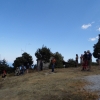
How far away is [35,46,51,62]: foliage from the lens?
168 ft

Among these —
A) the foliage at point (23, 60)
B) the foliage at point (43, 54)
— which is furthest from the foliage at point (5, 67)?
the foliage at point (43, 54)

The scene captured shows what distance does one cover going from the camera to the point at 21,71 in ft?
96.0

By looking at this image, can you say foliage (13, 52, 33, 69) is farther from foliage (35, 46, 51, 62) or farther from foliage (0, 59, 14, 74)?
foliage (35, 46, 51, 62)

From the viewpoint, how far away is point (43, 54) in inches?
2037

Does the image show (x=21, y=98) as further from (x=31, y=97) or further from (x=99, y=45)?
(x=99, y=45)

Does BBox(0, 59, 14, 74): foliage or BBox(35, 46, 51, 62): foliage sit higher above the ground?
BBox(35, 46, 51, 62): foliage

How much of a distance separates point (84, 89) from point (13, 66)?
4578cm

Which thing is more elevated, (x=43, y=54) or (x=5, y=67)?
(x=43, y=54)

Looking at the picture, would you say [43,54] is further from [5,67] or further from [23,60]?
[5,67]

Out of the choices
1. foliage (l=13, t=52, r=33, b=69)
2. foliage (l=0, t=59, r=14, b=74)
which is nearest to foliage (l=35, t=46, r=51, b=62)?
foliage (l=13, t=52, r=33, b=69)

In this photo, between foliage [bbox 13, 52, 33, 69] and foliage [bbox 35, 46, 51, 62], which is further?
foliage [bbox 13, 52, 33, 69]

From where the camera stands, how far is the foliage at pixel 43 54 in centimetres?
5122

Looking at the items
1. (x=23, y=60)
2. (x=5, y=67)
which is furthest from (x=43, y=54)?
(x=5, y=67)

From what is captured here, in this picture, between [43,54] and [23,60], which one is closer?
[43,54]
